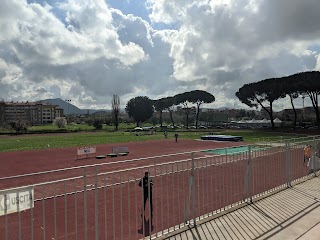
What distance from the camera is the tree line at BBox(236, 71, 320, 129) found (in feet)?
183

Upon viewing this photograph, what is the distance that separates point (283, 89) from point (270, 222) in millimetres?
59510

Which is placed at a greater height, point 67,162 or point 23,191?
point 23,191

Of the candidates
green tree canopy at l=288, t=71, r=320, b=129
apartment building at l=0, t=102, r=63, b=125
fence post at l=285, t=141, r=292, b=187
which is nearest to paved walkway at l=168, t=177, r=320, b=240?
fence post at l=285, t=141, r=292, b=187

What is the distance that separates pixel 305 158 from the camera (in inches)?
454

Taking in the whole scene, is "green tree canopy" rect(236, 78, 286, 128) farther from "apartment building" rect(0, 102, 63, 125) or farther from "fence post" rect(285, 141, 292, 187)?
"apartment building" rect(0, 102, 63, 125)

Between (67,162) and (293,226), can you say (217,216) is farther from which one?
(67,162)

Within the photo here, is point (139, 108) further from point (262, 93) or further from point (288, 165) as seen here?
point (288, 165)

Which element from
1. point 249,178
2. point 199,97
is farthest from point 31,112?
point 249,178

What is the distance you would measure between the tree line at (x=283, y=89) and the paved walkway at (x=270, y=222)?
53.8 meters

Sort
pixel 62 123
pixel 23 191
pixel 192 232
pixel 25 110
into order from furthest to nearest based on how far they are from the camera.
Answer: pixel 25 110
pixel 62 123
pixel 192 232
pixel 23 191

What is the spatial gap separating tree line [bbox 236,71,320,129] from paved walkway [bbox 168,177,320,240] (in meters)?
53.8

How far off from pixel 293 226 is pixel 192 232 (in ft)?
6.73

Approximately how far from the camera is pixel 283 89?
60.6 metres

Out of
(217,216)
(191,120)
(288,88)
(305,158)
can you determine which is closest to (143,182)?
(217,216)
